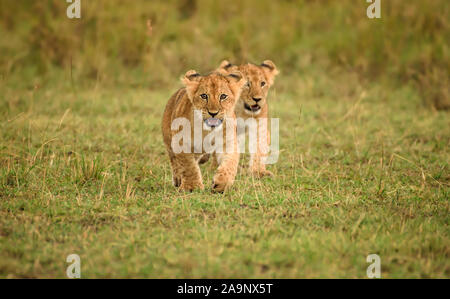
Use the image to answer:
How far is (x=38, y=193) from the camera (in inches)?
183

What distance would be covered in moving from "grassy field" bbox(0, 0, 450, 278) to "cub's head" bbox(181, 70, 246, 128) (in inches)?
24.8

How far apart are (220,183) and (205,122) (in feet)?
1.65

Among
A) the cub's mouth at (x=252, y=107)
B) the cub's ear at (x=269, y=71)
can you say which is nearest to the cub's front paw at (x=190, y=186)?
the cub's mouth at (x=252, y=107)

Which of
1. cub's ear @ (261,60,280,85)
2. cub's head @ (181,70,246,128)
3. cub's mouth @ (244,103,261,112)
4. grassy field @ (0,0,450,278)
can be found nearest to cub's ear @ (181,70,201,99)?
cub's head @ (181,70,246,128)

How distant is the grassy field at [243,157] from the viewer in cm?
370

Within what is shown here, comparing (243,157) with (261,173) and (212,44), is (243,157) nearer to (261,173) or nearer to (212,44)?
(261,173)

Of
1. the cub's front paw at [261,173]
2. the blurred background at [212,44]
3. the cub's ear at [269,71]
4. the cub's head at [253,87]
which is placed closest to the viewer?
the cub's front paw at [261,173]

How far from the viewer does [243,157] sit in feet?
19.9

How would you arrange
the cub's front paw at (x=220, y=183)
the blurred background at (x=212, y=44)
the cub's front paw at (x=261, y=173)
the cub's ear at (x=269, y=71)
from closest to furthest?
the cub's front paw at (x=220, y=183), the cub's front paw at (x=261, y=173), the cub's ear at (x=269, y=71), the blurred background at (x=212, y=44)

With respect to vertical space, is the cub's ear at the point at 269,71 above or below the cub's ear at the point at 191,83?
above

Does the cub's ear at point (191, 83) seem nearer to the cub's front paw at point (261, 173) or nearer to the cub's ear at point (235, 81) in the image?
the cub's ear at point (235, 81)

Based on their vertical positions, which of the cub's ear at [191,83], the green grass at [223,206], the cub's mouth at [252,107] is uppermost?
the cub's ear at [191,83]

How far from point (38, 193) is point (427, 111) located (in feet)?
17.4

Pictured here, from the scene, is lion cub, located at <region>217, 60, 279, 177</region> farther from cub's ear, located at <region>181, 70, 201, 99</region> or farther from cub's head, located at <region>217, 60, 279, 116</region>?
cub's ear, located at <region>181, 70, 201, 99</region>
